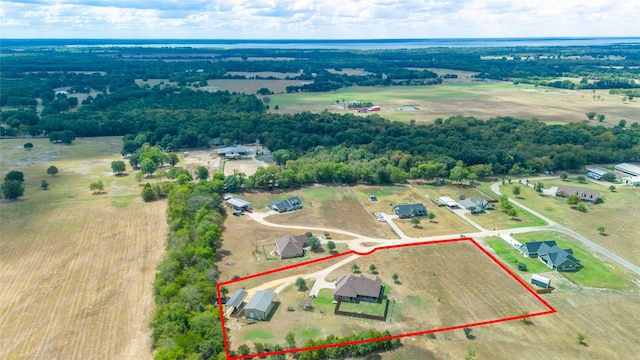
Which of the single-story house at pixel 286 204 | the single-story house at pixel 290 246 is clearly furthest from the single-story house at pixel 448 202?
the single-story house at pixel 290 246

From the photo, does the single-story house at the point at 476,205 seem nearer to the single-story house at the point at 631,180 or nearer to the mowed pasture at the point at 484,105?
the single-story house at the point at 631,180

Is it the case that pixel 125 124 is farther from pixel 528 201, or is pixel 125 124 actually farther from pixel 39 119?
pixel 528 201

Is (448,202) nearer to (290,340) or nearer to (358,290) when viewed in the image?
(358,290)

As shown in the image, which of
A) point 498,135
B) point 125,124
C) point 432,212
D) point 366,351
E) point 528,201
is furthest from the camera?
point 125,124

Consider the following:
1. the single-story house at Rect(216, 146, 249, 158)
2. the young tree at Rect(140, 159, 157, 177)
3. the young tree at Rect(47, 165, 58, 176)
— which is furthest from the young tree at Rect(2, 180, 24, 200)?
the single-story house at Rect(216, 146, 249, 158)

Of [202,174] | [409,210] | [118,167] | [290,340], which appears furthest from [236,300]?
[118,167]

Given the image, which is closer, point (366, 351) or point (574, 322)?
point (366, 351)

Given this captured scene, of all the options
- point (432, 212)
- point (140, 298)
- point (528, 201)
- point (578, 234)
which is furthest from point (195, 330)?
point (528, 201)
